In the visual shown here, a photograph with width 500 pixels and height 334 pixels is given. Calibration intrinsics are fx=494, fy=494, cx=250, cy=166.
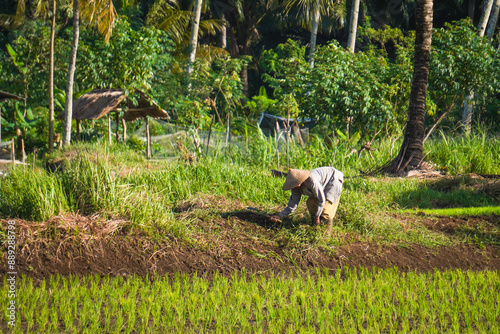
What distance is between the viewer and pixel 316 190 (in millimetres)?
5629

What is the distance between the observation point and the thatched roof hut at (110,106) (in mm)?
12711

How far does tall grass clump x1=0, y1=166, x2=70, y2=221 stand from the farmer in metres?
2.54

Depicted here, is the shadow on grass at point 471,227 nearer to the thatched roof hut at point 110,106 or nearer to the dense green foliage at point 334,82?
the dense green foliage at point 334,82

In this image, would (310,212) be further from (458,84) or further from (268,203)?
(458,84)

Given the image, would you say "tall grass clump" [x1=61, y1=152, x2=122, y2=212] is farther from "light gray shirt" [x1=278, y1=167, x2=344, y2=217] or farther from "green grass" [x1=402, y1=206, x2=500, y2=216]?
"green grass" [x1=402, y1=206, x2=500, y2=216]

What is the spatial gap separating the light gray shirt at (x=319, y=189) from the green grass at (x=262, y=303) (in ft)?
2.74

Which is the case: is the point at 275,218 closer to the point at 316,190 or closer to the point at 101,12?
the point at 316,190

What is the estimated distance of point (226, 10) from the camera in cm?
2567

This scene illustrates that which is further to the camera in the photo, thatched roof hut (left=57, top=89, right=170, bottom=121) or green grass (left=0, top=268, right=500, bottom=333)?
thatched roof hut (left=57, top=89, right=170, bottom=121)

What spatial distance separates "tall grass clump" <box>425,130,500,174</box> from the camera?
10.6 m

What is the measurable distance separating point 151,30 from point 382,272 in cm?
1226

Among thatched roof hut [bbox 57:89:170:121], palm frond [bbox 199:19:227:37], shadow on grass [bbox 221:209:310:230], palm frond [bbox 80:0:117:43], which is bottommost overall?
shadow on grass [bbox 221:209:310:230]

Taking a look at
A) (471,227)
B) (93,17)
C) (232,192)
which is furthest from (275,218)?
(93,17)

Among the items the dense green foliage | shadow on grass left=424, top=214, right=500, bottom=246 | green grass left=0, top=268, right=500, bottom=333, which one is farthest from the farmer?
the dense green foliage
